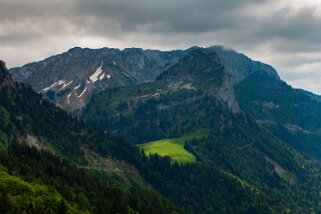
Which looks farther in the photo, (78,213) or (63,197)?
(63,197)

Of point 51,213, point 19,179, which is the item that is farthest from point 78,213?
point 19,179

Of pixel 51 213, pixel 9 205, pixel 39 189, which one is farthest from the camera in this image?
pixel 39 189

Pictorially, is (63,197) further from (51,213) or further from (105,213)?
(51,213)

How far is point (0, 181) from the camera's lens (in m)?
179

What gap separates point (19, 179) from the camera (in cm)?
18688

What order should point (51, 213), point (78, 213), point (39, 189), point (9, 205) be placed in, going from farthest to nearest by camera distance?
point (39, 189), point (78, 213), point (51, 213), point (9, 205)

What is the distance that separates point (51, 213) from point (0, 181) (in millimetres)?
31076

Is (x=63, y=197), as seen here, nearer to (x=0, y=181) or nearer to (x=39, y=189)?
(x=39, y=189)

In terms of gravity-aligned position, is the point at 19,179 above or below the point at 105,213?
above

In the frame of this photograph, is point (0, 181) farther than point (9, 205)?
Yes

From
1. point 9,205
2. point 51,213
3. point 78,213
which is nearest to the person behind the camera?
point 9,205

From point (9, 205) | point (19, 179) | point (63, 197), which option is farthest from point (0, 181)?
point (9, 205)

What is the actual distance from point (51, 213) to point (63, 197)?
31.6 metres

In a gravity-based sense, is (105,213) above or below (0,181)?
below
